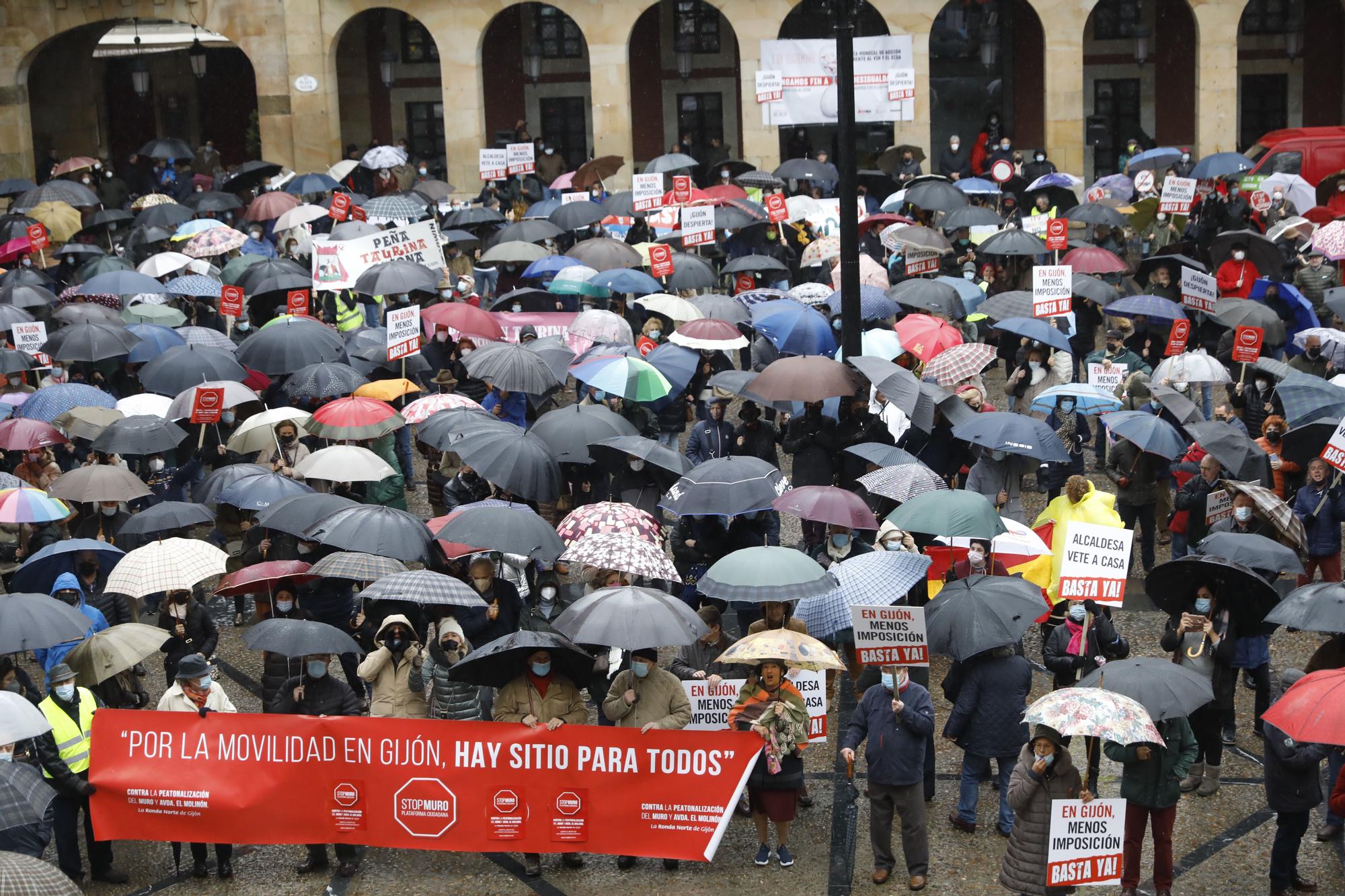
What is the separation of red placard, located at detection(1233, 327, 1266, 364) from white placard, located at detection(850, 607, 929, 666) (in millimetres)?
7392

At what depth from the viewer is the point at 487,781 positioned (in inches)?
365

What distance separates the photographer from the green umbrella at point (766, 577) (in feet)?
31.8

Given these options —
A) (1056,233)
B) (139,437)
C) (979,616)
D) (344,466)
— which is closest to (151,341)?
(139,437)

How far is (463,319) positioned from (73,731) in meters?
7.86

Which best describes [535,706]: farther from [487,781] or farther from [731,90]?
[731,90]

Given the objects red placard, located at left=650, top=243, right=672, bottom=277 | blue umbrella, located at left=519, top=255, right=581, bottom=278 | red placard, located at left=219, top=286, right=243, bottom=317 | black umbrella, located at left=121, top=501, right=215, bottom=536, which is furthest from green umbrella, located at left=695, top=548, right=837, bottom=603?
red placard, located at left=219, top=286, right=243, bottom=317

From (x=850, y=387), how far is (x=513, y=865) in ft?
16.7

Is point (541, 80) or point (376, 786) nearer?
point (376, 786)

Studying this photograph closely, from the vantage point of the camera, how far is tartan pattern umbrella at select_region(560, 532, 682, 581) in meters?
10.2

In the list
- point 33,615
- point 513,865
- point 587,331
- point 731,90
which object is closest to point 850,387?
point 587,331

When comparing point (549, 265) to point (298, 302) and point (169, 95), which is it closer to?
point (298, 302)

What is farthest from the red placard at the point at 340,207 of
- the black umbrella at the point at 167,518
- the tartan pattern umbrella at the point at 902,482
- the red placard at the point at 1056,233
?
the tartan pattern umbrella at the point at 902,482

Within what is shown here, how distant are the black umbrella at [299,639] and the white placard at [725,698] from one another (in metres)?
1.92

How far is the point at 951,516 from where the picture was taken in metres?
10.4
